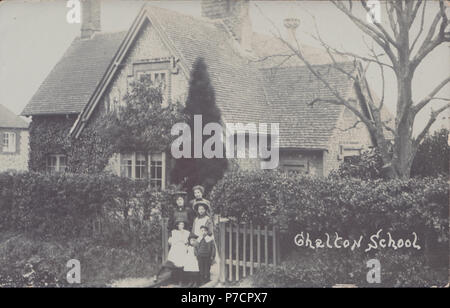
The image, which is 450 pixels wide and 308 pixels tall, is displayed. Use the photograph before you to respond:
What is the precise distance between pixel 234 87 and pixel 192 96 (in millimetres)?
1891

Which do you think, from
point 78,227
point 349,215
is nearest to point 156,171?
point 78,227

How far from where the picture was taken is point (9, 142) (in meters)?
14.0

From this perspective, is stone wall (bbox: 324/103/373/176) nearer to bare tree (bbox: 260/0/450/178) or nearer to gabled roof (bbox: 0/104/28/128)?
bare tree (bbox: 260/0/450/178)

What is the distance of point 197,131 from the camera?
37.2ft

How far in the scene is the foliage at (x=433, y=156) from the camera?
10.1 meters

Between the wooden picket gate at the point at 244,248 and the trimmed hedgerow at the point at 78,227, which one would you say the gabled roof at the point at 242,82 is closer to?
the trimmed hedgerow at the point at 78,227

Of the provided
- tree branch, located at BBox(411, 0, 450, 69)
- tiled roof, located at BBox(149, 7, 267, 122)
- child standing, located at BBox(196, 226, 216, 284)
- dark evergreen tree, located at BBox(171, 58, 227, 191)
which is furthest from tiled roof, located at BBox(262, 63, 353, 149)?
child standing, located at BBox(196, 226, 216, 284)

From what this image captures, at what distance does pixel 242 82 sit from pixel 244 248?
553 centimetres

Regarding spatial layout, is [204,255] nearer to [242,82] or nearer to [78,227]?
[78,227]

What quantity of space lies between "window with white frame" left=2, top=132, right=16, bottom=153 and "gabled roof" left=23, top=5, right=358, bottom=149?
137 cm

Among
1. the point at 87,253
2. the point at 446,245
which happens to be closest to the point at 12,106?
the point at 87,253

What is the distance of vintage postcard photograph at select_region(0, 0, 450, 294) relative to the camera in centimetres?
937

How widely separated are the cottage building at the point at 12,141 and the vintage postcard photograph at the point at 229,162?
3.6 inches
